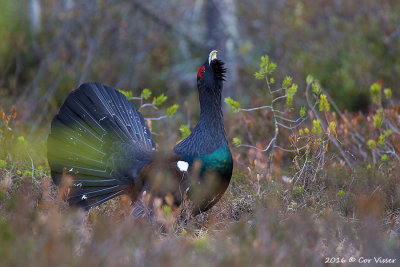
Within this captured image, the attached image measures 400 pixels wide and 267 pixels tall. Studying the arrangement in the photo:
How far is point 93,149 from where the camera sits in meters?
4.94

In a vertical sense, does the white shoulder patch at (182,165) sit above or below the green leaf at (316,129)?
below

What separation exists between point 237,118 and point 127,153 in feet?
9.88

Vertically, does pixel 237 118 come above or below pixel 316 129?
below

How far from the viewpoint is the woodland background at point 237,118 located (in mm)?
3170

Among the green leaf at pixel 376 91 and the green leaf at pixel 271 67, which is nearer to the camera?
the green leaf at pixel 271 67

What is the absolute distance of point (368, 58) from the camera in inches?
379

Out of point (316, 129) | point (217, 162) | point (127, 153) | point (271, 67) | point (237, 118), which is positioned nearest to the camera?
point (217, 162)

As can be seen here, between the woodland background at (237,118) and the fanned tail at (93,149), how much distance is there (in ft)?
0.76

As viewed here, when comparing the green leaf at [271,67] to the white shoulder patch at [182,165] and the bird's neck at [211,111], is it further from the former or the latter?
the white shoulder patch at [182,165]

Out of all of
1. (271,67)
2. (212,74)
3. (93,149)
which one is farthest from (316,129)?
(93,149)

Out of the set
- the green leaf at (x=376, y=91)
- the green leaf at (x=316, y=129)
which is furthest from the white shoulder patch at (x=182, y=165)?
the green leaf at (x=376, y=91)

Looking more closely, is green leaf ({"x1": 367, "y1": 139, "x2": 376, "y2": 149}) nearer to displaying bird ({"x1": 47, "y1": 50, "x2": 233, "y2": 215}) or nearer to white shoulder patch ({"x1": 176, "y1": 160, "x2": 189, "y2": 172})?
displaying bird ({"x1": 47, "y1": 50, "x2": 233, "y2": 215})

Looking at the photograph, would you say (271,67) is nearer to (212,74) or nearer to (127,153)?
(212,74)

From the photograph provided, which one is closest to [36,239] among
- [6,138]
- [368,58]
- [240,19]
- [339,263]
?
[339,263]
